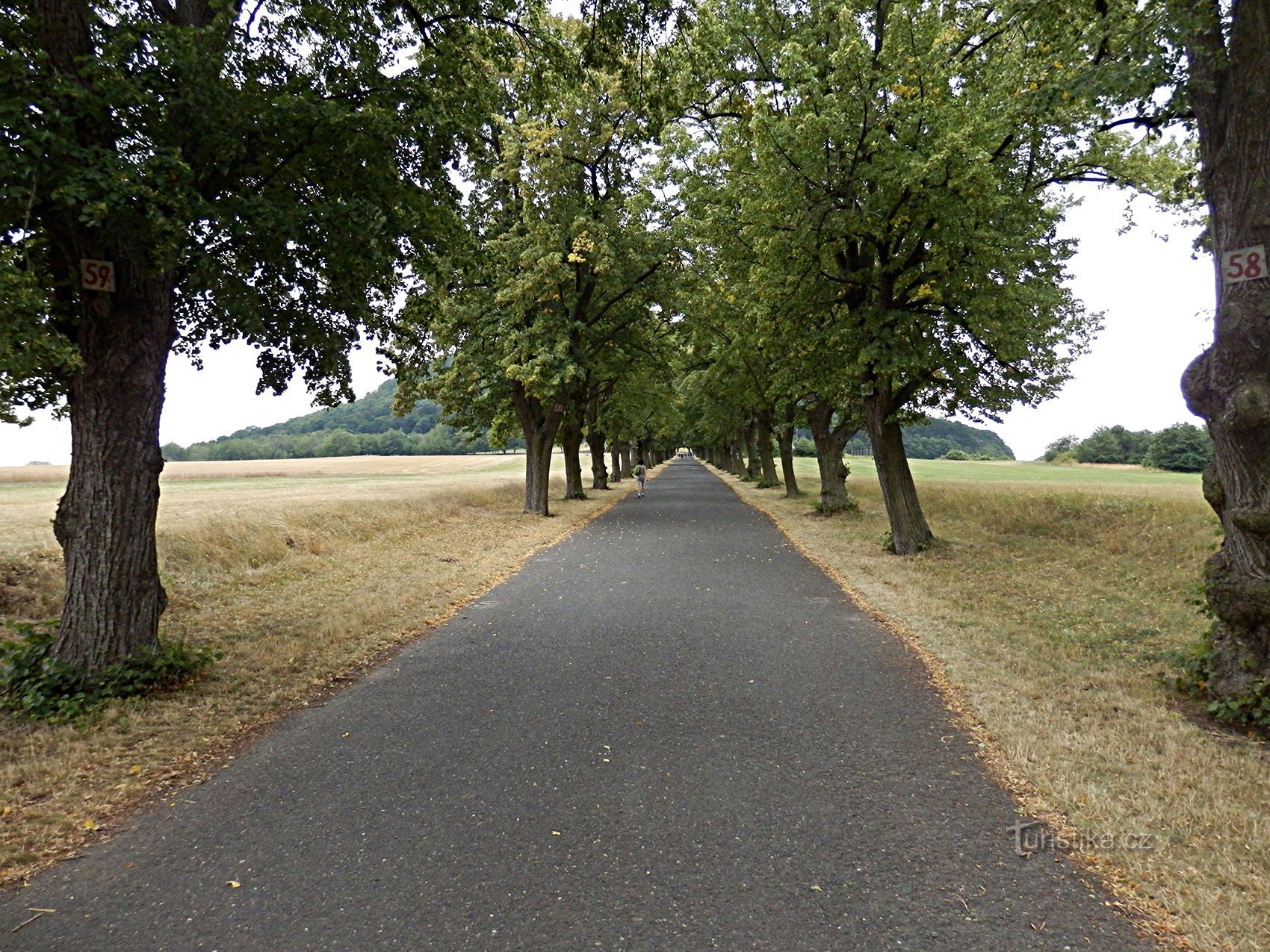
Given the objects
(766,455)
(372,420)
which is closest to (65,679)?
(766,455)

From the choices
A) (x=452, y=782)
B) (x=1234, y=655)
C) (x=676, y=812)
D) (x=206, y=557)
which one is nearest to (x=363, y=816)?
(x=452, y=782)

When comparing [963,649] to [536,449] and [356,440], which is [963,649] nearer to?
[536,449]

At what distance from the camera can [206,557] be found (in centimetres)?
1033

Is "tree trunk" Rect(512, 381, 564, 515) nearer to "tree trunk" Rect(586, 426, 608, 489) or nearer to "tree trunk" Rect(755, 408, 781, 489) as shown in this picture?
"tree trunk" Rect(586, 426, 608, 489)

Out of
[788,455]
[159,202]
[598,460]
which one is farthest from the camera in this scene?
[598,460]

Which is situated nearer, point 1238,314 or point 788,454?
point 1238,314

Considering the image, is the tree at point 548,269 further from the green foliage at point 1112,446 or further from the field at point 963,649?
the green foliage at point 1112,446

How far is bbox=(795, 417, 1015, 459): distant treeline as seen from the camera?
107562 mm

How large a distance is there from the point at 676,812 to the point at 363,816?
1.63 meters

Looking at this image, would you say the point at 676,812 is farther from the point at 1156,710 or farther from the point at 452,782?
the point at 1156,710

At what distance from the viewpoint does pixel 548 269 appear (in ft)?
53.6

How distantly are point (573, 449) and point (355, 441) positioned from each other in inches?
3157

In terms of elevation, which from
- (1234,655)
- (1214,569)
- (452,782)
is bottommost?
(452,782)

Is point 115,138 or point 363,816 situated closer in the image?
point 363,816
